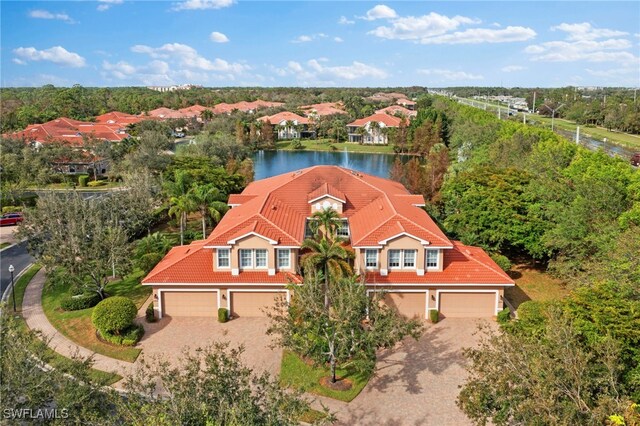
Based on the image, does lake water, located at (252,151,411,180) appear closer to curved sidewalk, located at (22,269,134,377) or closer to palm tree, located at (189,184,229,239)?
palm tree, located at (189,184,229,239)

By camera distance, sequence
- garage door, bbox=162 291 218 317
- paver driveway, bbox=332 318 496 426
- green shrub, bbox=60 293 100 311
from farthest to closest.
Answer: green shrub, bbox=60 293 100 311, garage door, bbox=162 291 218 317, paver driveway, bbox=332 318 496 426

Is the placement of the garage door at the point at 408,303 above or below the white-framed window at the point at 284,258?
below

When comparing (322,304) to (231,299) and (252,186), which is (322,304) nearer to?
(231,299)

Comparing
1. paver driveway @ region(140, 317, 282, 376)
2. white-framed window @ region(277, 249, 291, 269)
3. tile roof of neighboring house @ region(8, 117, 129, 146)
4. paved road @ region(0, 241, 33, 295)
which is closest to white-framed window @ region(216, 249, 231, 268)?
white-framed window @ region(277, 249, 291, 269)

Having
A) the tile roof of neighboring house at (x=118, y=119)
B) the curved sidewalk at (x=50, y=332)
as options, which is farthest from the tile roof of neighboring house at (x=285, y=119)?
the curved sidewalk at (x=50, y=332)

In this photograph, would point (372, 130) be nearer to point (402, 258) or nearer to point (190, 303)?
point (402, 258)

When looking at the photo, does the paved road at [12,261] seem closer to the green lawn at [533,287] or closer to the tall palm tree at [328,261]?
the tall palm tree at [328,261]
